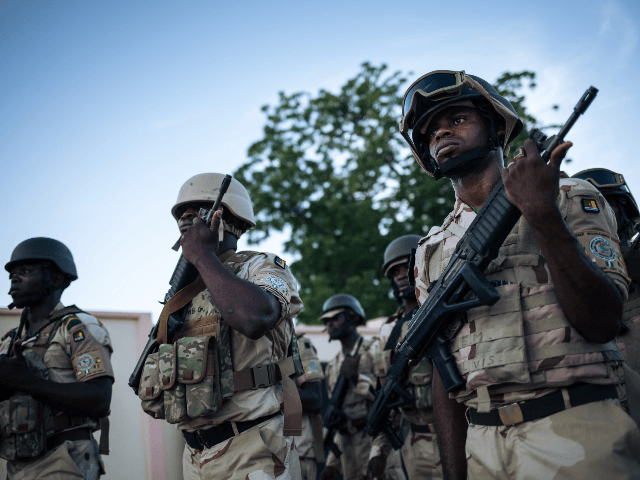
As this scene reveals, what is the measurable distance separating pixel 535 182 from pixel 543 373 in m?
0.68

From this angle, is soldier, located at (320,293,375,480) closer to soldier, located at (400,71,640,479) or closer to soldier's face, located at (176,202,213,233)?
soldier's face, located at (176,202,213,233)

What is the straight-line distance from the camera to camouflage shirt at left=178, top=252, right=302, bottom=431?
264 cm

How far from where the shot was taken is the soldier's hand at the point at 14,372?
12.0 ft

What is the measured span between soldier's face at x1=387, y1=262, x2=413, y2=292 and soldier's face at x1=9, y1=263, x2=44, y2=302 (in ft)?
11.5

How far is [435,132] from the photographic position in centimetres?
238

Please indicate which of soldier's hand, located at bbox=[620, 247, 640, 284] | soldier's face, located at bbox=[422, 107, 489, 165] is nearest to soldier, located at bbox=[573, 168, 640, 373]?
soldier's hand, located at bbox=[620, 247, 640, 284]

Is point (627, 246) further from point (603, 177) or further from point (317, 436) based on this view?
point (317, 436)

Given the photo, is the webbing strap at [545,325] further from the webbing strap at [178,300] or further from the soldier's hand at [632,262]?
the soldier's hand at [632,262]

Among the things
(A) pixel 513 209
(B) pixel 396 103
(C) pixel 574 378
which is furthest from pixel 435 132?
(B) pixel 396 103

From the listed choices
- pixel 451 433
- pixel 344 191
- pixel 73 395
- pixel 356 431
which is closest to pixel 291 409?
pixel 451 433

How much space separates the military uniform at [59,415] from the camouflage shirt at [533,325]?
9.76ft

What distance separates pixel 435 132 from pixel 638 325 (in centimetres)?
236

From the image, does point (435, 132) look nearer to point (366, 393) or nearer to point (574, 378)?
point (574, 378)

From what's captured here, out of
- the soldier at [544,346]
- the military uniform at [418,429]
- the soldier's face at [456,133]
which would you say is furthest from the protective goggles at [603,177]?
the soldier at [544,346]
